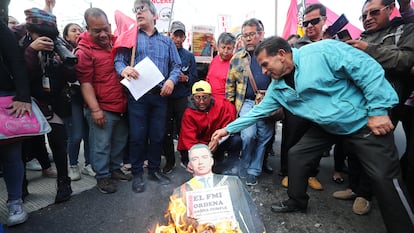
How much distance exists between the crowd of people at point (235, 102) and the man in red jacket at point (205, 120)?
16 millimetres

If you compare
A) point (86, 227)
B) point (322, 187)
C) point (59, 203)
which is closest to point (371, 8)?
point (322, 187)

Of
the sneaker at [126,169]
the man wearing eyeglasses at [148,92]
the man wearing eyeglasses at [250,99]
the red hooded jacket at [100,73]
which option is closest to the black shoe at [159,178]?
the man wearing eyeglasses at [148,92]

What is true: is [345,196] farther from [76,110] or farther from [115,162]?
[76,110]

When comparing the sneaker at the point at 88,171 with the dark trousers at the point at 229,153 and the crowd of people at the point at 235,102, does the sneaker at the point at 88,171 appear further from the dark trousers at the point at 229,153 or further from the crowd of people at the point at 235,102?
the dark trousers at the point at 229,153

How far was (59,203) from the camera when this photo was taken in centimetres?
320

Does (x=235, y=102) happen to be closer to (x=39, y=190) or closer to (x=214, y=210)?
(x=214, y=210)

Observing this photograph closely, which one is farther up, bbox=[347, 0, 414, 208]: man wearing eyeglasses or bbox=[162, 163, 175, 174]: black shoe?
bbox=[347, 0, 414, 208]: man wearing eyeglasses

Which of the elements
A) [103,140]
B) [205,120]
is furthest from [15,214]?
[205,120]

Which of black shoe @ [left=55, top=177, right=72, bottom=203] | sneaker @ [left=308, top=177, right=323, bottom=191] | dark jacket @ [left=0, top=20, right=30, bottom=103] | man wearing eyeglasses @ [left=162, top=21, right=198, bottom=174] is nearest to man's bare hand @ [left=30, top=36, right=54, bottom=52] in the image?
dark jacket @ [left=0, top=20, right=30, bottom=103]

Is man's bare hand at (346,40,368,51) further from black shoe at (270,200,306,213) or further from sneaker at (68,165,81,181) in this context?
sneaker at (68,165,81,181)

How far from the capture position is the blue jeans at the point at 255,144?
12.5 feet

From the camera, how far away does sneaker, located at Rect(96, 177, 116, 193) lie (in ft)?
11.4

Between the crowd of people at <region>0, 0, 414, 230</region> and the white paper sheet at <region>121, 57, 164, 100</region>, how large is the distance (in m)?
0.06

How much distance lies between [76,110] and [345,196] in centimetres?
377
